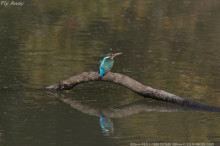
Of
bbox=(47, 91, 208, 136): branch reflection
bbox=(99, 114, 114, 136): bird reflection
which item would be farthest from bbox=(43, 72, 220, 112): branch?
bbox=(99, 114, 114, 136): bird reflection

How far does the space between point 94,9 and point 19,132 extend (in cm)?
2439

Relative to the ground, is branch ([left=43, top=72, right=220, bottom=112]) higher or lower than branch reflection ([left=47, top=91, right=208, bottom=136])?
higher

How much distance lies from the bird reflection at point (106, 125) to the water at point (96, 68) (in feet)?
0.12

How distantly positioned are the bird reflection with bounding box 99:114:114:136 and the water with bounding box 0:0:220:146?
0.04 m

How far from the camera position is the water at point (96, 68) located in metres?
12.0

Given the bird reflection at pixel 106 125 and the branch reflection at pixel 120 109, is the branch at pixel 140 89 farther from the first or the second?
the bird reflection at pixel 106 125

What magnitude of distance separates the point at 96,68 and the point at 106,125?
20.3 ft

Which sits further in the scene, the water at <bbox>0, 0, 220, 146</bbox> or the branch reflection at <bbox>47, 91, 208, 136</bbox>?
the branch reflection at <bbox>47, 91, 208, 136</bbox>

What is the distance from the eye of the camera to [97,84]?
54.0ft

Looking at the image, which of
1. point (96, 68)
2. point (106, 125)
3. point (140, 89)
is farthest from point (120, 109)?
point (96, 68)

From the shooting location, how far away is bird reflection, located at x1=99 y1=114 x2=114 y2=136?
473 inches

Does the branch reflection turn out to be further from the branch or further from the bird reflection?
the branch

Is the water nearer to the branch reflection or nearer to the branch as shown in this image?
the branch reflection

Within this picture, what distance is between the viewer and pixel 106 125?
1264 cm
